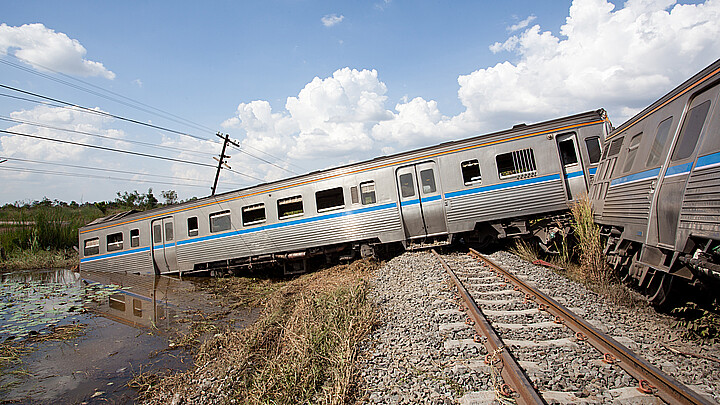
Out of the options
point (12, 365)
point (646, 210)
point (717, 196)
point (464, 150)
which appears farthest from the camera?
point (464, 150)

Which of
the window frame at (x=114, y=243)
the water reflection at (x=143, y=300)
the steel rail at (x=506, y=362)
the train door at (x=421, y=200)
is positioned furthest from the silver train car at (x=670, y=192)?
the window frame at (x=114, y=243)

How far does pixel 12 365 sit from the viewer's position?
22.1 ft

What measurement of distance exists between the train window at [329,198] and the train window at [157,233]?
7386mm

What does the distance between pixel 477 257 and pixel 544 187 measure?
2451 mm

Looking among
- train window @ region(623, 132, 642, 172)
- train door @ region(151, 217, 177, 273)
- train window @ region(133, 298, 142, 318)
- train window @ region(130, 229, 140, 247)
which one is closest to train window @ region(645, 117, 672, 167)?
train window @ region(623, 132, 642, 172)

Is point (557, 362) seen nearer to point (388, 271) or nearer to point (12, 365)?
point (388, 271)

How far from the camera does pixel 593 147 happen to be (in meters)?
9.01

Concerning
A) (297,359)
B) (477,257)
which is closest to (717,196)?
(297,359)

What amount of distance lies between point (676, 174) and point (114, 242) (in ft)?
62.7

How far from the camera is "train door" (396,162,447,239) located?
1025cm

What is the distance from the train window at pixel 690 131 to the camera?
4.19 meters

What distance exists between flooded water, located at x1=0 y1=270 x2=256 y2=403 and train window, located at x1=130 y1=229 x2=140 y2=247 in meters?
1.41

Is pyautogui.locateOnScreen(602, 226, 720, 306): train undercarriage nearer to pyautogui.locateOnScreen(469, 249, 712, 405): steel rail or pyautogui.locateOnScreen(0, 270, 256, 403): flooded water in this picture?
pyautogui.locateOnScreen(469, 249, 712, 405): steel rail

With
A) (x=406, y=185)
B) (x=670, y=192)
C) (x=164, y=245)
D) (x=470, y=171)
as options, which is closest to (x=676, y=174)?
(x=670, y=192)
